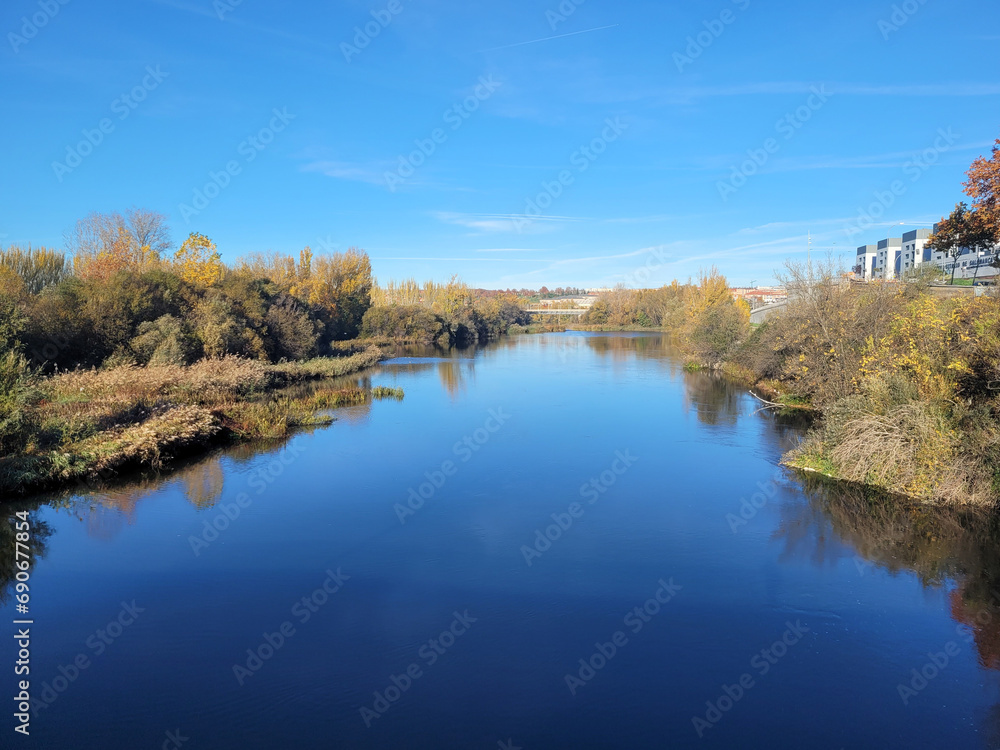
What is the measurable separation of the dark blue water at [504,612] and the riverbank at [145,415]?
2.49 feet

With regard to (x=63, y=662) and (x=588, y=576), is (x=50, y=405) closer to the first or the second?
(x=63, y=662)

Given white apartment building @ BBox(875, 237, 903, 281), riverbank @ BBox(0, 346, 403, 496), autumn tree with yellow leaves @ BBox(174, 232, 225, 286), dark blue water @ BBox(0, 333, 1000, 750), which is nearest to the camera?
dark blue water @ BBox(0, 333, 1000, 750)

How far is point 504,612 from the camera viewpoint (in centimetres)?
753

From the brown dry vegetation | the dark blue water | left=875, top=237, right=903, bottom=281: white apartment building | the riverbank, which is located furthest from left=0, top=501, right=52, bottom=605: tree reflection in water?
left=875, top=237, right=903, bottom=281: white apartment building

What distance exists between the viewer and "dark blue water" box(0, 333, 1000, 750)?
18.6 feet

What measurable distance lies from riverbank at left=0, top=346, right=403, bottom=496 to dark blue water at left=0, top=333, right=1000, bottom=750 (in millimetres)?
758

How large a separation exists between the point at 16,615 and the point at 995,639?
35.6 feet

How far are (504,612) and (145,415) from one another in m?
11.5

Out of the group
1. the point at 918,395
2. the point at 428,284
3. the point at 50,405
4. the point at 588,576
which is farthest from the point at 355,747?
the point at 428,284

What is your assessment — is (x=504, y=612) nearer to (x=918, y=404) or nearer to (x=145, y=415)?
(x=918, y=404)

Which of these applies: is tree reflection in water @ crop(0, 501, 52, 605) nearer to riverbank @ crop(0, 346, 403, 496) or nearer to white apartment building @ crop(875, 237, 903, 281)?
riverbank @ crop(0, 346, 403, 496)

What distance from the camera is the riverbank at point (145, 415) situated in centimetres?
1173

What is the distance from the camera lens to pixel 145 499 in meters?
11.6

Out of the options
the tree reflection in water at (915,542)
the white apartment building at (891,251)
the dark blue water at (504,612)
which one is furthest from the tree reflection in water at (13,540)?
the white apartment building at (891,251)
